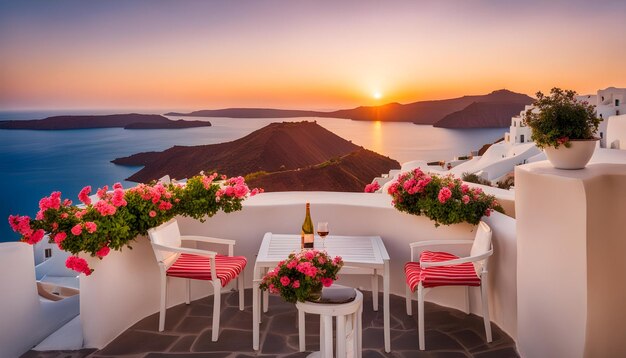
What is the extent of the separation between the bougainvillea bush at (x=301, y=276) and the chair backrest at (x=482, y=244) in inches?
53.1

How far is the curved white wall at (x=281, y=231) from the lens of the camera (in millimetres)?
4031

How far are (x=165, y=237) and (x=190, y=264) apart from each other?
0.34 m

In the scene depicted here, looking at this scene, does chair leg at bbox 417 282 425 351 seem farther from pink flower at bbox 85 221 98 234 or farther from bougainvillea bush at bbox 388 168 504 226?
pink flower at bbox 85 221 98 234

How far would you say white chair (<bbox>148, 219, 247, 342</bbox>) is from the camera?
4086 millimetres

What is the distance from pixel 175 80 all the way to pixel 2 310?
1568 centimetres

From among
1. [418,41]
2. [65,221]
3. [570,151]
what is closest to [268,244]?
[65,221]

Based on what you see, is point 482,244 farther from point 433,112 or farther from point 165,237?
point 433,112

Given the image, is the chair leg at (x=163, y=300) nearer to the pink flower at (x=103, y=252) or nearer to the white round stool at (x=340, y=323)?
the pink flower at (x=103, y=252)

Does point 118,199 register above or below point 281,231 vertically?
above

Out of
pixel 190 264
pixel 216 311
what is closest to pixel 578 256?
pixel 216 311

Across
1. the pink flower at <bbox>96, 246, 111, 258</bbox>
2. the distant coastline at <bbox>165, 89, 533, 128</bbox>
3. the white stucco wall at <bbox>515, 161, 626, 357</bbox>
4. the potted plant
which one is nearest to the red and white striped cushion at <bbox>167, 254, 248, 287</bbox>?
the pink flower at <bbox>96, 246, 111, 258</bbox>

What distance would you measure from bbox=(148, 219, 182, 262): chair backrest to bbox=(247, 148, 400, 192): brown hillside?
24.7m

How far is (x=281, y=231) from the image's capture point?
5.27 m

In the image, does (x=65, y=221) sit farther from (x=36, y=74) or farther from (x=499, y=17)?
(x=36, y=74)
